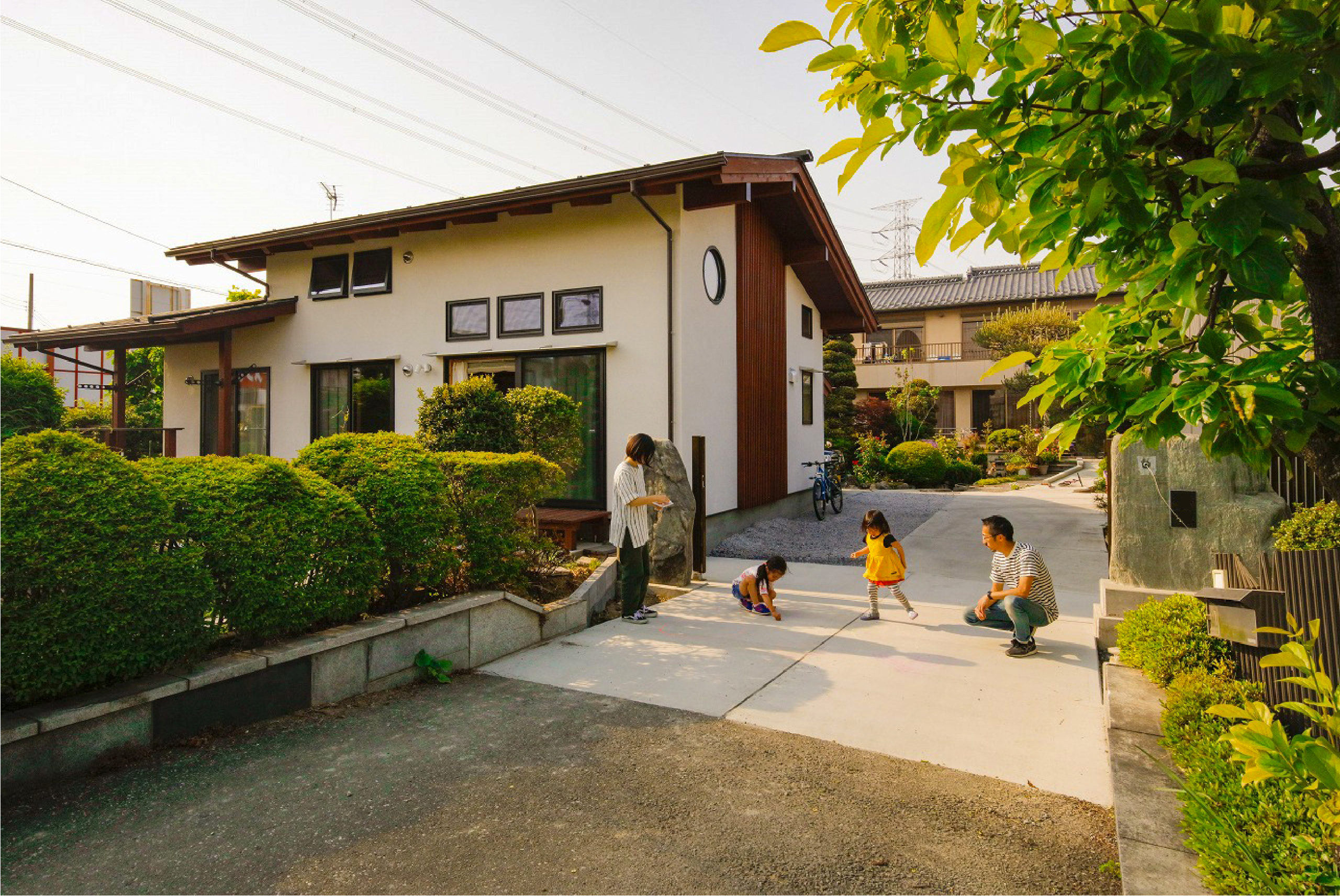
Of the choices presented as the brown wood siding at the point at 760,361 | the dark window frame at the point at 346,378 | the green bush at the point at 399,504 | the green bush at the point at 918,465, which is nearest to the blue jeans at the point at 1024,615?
the green bush at the point at 399,504

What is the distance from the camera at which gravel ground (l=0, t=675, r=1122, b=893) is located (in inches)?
102

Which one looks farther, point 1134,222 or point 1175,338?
point 1175,338

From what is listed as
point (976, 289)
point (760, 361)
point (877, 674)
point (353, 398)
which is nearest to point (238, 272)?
point (353, 398)

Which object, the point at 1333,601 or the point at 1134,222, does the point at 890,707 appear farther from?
the point at 1134,222

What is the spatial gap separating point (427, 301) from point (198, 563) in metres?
7.95

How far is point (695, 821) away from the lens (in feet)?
9.82

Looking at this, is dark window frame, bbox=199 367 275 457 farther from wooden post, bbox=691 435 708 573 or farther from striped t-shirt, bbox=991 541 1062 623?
striped t-shirt, bbox=991 541 1062 623

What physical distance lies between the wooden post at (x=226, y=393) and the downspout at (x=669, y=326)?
23.8ft

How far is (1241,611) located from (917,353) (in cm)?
2989

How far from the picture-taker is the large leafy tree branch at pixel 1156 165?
46.3 inches

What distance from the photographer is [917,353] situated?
3150 cm

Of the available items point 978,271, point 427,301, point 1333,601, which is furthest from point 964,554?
point 978,271

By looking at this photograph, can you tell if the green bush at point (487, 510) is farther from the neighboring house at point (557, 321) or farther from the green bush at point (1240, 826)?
the green bush at point (1240, 826)

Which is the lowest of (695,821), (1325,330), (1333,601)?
(695,821)
